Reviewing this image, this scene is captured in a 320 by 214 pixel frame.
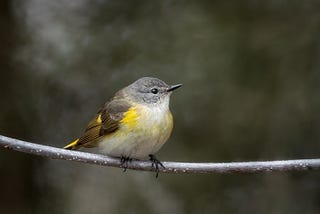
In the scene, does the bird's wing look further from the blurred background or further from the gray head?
the blurred background

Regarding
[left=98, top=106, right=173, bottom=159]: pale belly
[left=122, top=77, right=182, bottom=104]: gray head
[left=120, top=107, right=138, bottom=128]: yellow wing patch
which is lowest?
[left=98, top=106, right=173, bottom=159]: pale belly

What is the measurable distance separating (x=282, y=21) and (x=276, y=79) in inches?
21.3

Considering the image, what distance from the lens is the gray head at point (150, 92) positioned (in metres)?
4.04

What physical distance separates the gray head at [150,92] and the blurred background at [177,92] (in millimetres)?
711

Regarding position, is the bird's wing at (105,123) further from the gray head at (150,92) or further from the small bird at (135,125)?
the gray head at (150,92)

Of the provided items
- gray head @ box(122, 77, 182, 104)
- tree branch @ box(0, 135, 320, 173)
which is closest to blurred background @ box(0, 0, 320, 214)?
gray head @ box(122, 77, 182, 104)

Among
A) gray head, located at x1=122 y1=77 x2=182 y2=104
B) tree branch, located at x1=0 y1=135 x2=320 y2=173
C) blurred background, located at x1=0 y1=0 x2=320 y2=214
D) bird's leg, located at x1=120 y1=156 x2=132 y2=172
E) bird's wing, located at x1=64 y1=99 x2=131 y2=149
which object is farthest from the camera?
blurred background, located at x1=0 y1=0 x2=320 y2=214

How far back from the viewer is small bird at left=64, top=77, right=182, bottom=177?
3.71 m

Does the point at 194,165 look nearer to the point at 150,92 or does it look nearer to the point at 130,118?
the point at 130,118

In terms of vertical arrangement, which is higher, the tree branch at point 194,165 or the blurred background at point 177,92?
the blurred background at point 177,92

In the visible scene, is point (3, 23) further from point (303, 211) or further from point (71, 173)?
point (303, 211)

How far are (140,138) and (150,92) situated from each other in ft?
1.73

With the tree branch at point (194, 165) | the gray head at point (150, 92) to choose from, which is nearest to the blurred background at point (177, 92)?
the gray head at point (150, 92)

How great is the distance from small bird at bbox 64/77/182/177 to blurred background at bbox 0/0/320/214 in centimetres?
77
